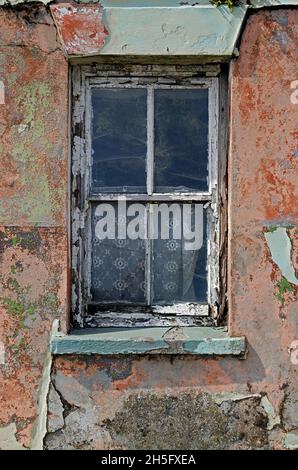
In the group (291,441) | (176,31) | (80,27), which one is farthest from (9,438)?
(176,31)

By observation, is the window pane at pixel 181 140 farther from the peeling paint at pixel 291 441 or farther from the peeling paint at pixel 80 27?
the peeling paint at pixel 291 441

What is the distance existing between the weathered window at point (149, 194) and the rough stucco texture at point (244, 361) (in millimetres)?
216

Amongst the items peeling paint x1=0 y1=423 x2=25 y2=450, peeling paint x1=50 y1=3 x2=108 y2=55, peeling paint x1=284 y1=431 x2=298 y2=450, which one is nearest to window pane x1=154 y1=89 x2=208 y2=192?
peeling paint x1=50 y1=3 x2=108 y2=55

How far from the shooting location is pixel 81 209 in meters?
4.39

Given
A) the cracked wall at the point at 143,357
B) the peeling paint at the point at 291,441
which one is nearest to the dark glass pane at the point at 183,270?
the cracked wall at the point at 143,357

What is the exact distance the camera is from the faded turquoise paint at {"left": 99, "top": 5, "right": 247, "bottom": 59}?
4.20m

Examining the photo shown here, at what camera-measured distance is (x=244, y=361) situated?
13.9 ft

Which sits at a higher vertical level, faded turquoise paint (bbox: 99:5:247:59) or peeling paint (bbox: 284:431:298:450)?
faded turquoise paint (bbox: 99:5:247:59)

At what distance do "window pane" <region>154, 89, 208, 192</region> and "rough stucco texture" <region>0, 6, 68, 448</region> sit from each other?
1.82 ft

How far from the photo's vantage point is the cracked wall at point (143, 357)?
4.23 meters

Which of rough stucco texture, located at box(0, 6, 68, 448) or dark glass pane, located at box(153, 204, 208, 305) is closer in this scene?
rough stucco texture, located at box(0, 6, 68, 448)

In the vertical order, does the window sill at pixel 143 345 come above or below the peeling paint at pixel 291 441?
above

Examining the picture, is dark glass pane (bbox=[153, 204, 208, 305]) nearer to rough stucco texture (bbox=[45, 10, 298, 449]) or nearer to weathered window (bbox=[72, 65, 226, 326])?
weathered window (bbox=[72, 65, 226, 326])

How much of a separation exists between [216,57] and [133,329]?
157cm
